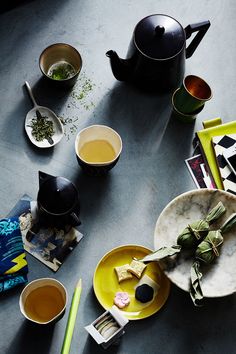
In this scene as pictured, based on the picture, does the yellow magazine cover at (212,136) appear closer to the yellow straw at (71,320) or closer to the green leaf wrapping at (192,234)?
the green leaf wrapping at (192,234)

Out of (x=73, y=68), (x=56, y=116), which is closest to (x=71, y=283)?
(x=56, y=116)

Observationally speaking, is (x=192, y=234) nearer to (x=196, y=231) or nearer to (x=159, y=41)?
(x=196, y=231)

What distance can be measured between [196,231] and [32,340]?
0.42 meters

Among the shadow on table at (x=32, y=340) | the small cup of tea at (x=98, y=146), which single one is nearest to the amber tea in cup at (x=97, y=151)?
the small cup of tea at (x=98, y=146)

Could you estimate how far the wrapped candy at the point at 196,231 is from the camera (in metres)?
1.15

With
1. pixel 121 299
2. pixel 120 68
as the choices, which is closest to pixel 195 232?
pixel 121 299

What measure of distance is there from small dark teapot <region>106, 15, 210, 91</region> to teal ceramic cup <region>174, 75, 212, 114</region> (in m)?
0.04

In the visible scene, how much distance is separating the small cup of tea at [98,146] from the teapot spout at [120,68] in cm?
14

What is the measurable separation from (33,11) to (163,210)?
63cm

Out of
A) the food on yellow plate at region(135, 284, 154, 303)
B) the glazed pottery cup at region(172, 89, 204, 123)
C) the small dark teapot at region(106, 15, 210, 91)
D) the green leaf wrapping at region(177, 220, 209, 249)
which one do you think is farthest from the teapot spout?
the food on yellow plate at region(135, 284, 154, 303)

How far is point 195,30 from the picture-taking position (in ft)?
4.07

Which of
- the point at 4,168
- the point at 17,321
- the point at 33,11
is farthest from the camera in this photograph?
the point at 33,11

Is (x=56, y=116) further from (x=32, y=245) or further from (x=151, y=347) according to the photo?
(x=151, y=347)

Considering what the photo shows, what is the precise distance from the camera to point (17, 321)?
1132 millimetres
